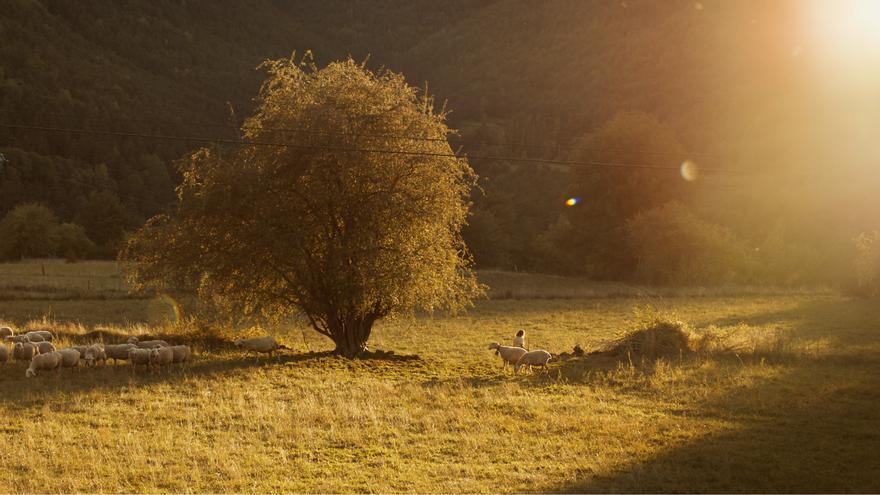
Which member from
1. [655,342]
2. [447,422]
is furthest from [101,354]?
[655,342]

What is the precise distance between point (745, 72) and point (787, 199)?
46.1 metres

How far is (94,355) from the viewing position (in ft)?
61.1

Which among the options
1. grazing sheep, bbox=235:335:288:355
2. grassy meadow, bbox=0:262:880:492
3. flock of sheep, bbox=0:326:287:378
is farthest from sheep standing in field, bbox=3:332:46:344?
grazing sheep, bbox=235:335:288:355

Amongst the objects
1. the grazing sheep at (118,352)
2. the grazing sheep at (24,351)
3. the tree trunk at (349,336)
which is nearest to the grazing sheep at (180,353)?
the grazing sheep at (118,352)

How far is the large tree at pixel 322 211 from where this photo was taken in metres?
20.6

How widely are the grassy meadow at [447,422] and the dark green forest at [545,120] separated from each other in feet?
28.6

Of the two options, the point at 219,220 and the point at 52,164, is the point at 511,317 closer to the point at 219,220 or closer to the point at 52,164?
the point at 219,220

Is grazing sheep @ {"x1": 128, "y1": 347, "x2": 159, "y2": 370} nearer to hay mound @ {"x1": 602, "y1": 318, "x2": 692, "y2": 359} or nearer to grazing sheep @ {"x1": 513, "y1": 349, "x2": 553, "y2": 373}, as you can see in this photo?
grazing sheep @ {"x1": 513, "y1": 349, "x2": 553, "y2": 373}

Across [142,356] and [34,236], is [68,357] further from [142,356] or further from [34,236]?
[34,236]

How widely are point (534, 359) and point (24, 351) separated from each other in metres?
13.9

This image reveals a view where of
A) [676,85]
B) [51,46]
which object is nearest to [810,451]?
[676,85]

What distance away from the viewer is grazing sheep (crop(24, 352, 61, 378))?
17062mm

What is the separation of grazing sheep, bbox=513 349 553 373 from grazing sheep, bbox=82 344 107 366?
38.1 feet

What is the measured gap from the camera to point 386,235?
71.4 feet
